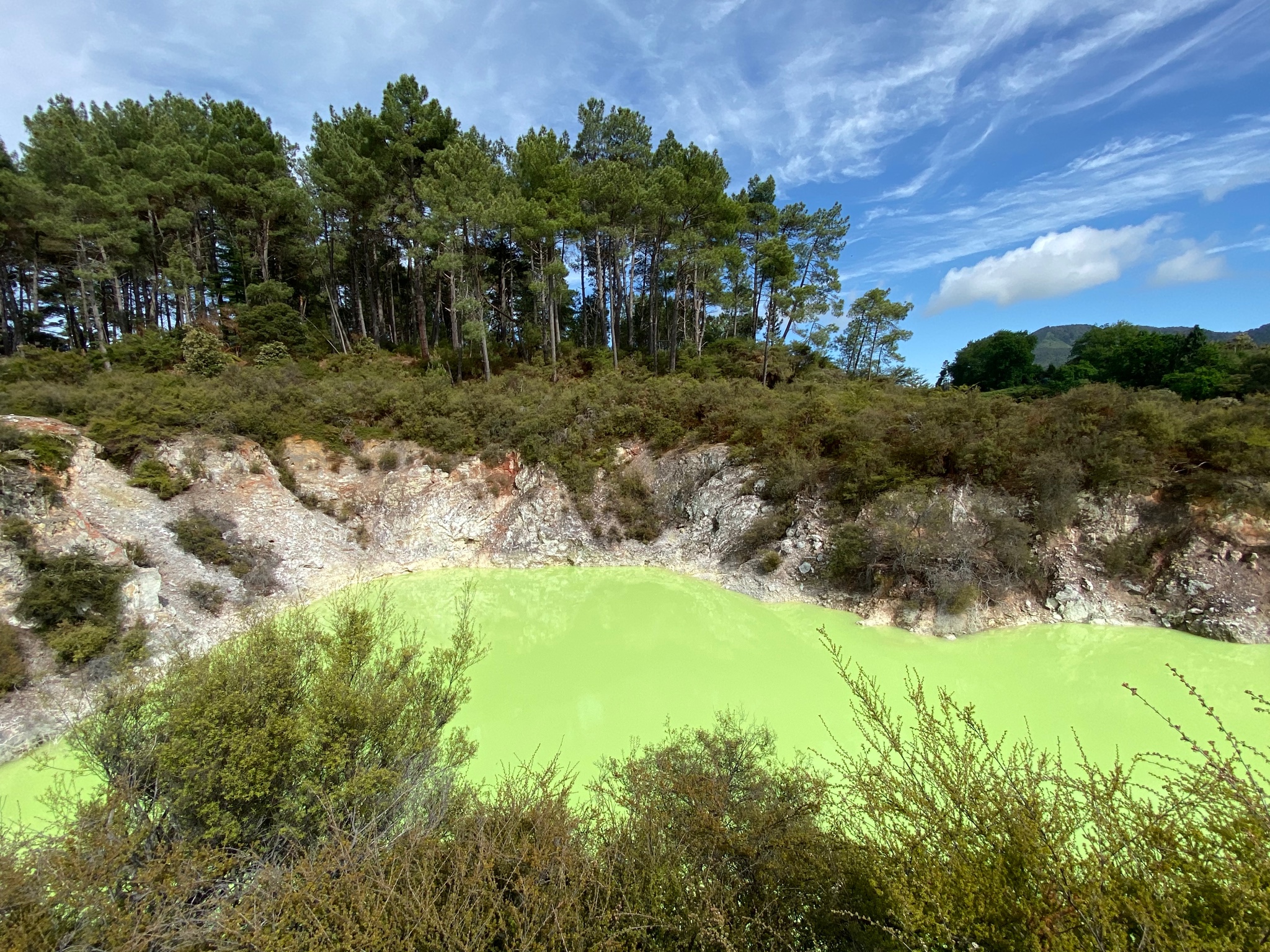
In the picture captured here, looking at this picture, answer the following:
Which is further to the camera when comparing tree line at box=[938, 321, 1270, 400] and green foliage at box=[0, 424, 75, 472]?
tree line at box=[938, 321, 1270, 400]

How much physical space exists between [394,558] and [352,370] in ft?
34.2

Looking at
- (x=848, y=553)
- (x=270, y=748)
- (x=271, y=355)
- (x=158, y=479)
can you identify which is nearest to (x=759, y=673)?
(x=848, y=553)

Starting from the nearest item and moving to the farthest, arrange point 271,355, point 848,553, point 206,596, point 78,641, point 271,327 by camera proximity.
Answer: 1. point 78,641
2. point 206,596
3. point 848,553
4. point 271,355
5. point 271,327

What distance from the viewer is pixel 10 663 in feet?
28.2

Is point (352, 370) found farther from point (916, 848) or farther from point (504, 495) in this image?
point (916, 848)

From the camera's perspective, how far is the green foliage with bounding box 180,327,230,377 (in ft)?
64.7

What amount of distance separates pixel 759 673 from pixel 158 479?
17086mm

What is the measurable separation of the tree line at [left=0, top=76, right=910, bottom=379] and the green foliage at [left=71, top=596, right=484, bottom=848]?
17355 mm

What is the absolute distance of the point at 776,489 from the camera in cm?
1573

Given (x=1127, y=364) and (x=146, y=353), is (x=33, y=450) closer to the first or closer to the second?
(x=146, y=353)

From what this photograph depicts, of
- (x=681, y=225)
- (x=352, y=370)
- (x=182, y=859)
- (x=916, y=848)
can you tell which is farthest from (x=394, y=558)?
(x=681, y=225)

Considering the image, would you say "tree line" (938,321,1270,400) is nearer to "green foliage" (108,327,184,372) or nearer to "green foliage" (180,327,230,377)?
"green foliage" (180,327,230,377)

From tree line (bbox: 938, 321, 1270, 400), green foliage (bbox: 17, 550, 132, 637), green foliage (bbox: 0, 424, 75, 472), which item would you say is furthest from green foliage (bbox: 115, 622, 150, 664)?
tree line (bbox: 938, 321, 1270, 400)

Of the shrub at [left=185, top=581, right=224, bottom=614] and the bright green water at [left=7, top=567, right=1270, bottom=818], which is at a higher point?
the shrub at [left=185, top=581, right=224, bottom=614]
